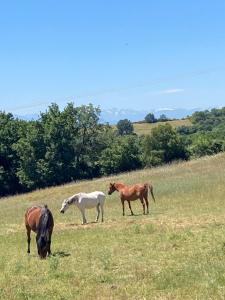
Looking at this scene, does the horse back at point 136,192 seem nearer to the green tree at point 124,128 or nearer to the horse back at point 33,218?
the horse back at point 33,218

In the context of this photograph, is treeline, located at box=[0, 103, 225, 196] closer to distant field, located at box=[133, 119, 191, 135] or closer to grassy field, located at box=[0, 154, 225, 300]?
grassy field, located at box=[0, 154, 225, 300]

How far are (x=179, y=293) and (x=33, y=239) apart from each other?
1092 centimetres

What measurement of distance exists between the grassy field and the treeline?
44.2 m

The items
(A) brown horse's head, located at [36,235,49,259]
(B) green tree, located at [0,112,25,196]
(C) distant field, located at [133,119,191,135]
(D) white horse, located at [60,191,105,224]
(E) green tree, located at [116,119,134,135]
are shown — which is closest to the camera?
→ (A) brown horse's head, located at [36,235,49,259]

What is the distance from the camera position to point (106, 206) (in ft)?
96.4

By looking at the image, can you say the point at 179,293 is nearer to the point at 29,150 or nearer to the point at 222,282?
the point at 222,282

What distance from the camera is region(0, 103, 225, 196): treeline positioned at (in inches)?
2707

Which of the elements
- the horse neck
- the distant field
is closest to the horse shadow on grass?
the horse neck

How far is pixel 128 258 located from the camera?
1330 centimetres

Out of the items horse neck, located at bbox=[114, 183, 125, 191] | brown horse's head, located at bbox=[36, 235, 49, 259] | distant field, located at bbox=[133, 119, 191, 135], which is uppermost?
distant field, located at bbox=[133, 119, 191, 135]

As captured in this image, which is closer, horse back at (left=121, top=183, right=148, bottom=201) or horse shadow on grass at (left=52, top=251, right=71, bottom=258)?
horse shadow on grass at (left=52, top=251, right=71, bottom=258)

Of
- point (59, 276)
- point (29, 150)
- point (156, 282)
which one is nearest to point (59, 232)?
point (59, 276)

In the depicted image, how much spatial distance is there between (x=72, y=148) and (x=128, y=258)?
60.2 m

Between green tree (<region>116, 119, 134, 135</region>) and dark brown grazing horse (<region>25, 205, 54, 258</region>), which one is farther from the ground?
green tree (<region>116, 119, 134, 135</region>)
